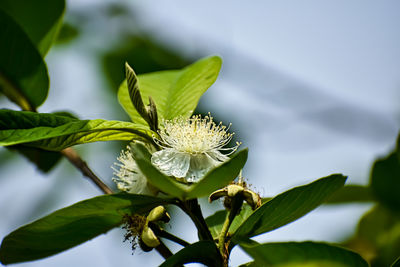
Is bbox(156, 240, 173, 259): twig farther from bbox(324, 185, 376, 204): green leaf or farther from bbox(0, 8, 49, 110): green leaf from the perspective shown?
bbox(324, 185, 376, 204): green leaf

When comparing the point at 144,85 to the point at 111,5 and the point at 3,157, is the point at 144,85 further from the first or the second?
the point at 111,5

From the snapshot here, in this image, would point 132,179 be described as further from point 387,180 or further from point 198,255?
point 387,180

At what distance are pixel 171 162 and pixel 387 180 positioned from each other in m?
1.05

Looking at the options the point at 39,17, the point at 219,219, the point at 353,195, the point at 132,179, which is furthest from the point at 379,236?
the point at 39,17

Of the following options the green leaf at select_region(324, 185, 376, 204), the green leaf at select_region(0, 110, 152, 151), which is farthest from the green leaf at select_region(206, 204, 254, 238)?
the green leaf at select_region(324, 185, 376, 204)

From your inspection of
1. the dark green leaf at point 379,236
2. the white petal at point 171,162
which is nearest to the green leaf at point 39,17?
the white petal at point 171,162

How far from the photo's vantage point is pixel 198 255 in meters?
1.01

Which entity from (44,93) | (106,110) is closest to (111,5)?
(106,110)

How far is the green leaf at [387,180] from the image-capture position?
5.94 ft

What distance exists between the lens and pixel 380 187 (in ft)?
6.19

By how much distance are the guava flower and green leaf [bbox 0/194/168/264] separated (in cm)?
12

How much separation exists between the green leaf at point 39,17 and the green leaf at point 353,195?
1.32 m

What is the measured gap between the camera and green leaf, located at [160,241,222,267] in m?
0.96

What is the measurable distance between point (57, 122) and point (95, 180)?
0.36m
